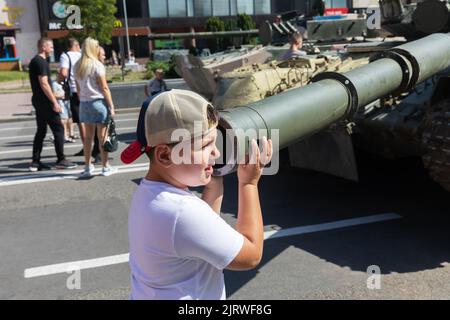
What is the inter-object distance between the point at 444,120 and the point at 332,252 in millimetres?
1327

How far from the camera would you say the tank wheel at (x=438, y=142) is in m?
4.17

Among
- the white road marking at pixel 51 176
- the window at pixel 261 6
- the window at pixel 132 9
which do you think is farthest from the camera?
the window at pixel 261 6

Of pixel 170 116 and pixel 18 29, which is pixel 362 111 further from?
pixel 18 29

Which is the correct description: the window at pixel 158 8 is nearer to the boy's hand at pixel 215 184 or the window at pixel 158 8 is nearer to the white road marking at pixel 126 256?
the white road marking at pixel 126 256

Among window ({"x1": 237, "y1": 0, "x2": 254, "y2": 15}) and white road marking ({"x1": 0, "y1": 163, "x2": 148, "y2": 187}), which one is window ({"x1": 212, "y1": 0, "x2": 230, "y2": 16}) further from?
white road marking ({"x1": 0, "y1": 163, "x2": 148, "y2": 187})

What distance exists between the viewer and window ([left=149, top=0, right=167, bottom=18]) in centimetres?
4381

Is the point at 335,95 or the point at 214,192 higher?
the point at 335,95

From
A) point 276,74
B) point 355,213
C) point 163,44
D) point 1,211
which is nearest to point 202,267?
point 355,213

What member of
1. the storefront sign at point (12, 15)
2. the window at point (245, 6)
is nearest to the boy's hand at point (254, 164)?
the window at point (245, 6)

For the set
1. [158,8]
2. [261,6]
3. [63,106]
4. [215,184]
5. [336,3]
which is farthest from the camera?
[261,6]

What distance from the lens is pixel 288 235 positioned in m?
4.97

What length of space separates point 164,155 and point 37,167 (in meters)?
6.46

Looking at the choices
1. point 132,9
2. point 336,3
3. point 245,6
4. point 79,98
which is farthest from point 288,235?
point 245,6

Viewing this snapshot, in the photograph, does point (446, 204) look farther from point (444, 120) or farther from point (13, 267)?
point (13, 267)
